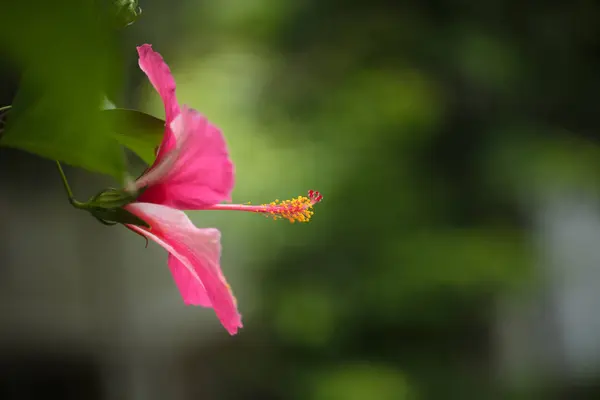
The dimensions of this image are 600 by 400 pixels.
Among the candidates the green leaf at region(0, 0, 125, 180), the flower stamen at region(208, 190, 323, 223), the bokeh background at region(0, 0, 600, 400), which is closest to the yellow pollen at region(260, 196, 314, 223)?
the flower stamen at region(208, 190, 323, 223)

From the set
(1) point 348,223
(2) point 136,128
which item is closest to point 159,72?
(2) point 136,128

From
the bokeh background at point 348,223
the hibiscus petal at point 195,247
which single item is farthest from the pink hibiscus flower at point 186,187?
the bokeh background at point 348,223

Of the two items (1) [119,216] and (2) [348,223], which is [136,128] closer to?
(1) [119,216]

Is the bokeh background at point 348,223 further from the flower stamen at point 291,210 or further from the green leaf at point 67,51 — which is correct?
the green leaf at point 67,51

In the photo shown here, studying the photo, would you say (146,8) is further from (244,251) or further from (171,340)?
(171,340)

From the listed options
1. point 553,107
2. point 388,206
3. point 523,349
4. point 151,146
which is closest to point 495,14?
point 553,107

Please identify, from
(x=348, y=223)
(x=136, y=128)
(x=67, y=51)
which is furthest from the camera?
(x=348, y=223)

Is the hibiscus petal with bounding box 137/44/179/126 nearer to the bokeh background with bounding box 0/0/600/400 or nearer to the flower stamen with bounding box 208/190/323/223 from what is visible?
the flower stamen with bounding box 208/190/323/223
